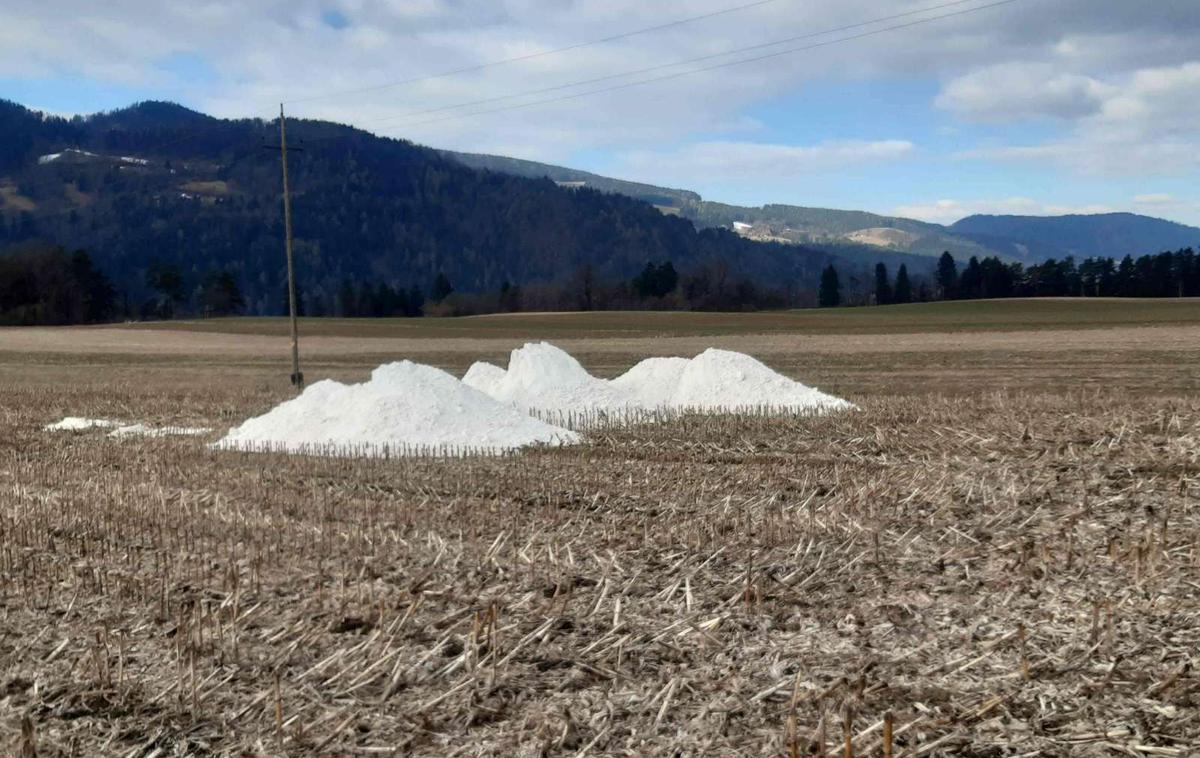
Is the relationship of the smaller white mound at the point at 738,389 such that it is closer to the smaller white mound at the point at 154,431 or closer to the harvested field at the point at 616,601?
the harvested field at the point at 616,601

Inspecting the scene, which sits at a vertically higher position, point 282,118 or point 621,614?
point 282,118

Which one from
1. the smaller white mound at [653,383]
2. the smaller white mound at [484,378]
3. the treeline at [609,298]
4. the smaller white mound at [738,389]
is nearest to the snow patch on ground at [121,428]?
the smaller white mound at [484,378]

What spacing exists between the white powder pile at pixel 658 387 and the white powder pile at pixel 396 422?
3.65 m

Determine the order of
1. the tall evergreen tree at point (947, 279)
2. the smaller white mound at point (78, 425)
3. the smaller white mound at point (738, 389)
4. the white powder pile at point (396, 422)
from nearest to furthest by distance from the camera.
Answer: the white powder pile at point (396, 422) < the smaller white mound at point (78, 425) < the smaller white mound at point (738, 389) < the tall evergreen tree at point (947, 279)

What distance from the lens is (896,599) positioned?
8242 mm

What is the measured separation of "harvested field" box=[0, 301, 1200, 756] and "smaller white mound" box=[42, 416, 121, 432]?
4934 mm

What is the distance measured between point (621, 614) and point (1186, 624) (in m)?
3.97

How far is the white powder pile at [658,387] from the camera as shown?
76.5 feet

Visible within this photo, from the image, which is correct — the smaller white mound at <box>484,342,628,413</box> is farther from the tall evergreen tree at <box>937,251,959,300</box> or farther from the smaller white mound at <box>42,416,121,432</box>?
the tall evergreen tree at <box>937,251,959,300</box>

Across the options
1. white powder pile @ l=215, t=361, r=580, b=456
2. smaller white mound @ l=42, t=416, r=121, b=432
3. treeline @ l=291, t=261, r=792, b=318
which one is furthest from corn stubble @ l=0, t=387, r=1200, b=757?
treeline @ l=291, t=261, r=792, b=318

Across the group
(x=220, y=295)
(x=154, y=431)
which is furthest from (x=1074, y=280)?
(x=154, y=431)

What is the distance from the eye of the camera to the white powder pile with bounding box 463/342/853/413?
23312 mm

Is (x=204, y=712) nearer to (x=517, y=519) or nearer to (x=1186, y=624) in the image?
(x=517, y=519)

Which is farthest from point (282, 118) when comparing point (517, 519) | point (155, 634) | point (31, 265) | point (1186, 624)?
point (31, 265)
